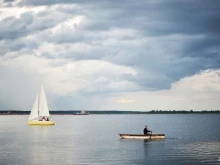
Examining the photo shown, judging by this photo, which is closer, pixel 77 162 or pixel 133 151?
pixel 77 162

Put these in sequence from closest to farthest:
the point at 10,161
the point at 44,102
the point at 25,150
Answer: the point at 10,161
the point at 25,150
the point at 44,102

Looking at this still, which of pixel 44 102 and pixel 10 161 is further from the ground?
pixel 44 102

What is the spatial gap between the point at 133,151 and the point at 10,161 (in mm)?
19681

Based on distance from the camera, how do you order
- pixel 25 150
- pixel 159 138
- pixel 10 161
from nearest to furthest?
pixel 10 161 → pixel 25 150 → pixel 159 138

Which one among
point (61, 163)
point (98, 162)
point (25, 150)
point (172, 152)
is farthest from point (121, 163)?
point (25, 150)

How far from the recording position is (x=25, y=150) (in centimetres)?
6275

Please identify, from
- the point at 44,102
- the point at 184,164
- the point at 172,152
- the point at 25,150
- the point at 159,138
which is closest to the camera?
the point at 184,164

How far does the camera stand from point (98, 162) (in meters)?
48.4

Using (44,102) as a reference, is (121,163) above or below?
below

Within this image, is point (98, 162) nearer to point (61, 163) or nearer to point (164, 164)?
point (61, 163)

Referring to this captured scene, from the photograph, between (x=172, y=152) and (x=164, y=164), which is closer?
(x=164, y=164)

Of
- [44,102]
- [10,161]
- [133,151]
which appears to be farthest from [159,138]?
[44,102]

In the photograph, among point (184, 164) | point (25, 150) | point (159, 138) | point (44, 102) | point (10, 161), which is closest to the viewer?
point (184, 164)

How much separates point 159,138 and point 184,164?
32.7 meters
